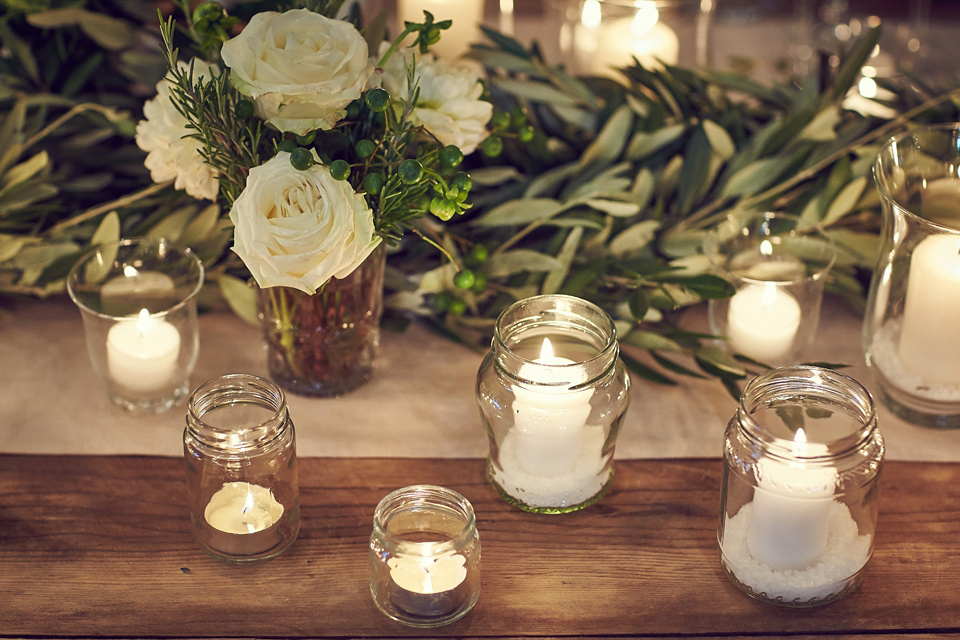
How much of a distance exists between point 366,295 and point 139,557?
0.33 meters

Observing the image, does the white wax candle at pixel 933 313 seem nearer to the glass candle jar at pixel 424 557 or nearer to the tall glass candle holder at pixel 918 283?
the tall glass candle holder at pixel 918 283

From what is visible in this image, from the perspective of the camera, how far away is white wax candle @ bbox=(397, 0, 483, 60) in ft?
4.64

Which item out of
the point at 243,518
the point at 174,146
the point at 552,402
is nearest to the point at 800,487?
the point at 552,402

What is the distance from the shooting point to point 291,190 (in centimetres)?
77

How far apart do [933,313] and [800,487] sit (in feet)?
0.91

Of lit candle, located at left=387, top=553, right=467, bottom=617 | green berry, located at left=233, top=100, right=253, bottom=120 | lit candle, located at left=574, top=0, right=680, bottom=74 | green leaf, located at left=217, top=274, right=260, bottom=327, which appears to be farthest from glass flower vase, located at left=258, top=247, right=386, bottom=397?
lit candle, located at left=574, top=0, right=680, bottom=74

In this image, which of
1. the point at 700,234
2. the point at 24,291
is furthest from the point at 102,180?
the point at 700,234

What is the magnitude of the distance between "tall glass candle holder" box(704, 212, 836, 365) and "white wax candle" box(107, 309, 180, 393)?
0.58m

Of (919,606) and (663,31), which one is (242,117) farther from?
(663,31)

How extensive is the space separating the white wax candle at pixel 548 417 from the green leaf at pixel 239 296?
1.22ft

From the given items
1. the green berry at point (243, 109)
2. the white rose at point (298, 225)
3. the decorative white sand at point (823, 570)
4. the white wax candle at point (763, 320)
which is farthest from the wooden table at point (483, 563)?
the green berry at point (243, 109)

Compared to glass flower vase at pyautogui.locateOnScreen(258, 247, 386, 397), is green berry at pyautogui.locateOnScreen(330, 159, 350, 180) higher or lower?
higher

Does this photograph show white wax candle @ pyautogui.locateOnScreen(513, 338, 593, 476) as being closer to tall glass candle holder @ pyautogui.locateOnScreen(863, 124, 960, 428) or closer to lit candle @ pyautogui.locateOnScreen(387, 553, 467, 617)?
lit candle @ pyautogui.locateOnScreen(387, 553, 467, 617)

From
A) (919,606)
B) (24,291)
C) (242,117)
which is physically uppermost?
(242,117)
